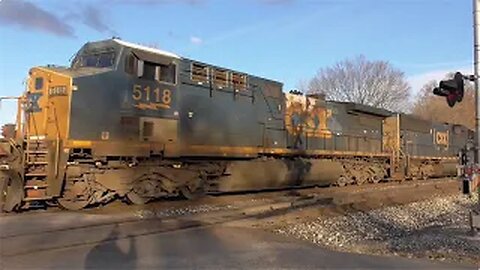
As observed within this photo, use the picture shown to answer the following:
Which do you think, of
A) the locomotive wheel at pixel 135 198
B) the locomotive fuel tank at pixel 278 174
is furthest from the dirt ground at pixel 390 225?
the locomotive wheel at pixel 135 198

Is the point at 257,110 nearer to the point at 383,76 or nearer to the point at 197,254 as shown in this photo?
the point at 197,254

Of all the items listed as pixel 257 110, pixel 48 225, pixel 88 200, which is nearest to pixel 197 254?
pixel 48 225

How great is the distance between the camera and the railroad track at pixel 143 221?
8.19 m

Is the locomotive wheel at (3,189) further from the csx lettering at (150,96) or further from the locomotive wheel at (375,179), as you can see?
the locomotive wheel at (375,179)

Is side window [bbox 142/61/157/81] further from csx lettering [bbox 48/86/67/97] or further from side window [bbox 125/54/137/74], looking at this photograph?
csx lettering [bbox 48/86/67/97]

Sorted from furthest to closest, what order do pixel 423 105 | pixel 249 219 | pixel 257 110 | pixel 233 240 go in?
1. pixel 423 105
2. pixel 257 110
3. pixel 249 219
4. pixel 233 240

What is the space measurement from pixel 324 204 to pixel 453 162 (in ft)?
76.0

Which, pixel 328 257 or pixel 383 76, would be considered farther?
pixel 383 76

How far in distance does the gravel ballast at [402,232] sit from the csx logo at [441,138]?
55.7 ft

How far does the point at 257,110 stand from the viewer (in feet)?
59.5

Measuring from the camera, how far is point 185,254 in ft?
24.8

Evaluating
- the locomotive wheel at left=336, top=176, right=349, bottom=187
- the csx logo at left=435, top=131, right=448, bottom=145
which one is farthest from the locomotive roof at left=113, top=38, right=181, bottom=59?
the csx logo at left=435, top=131, right=448, bottom=145

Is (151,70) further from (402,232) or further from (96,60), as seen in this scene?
(402,232)

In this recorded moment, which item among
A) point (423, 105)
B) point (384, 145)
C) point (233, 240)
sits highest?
point (423, 105)
